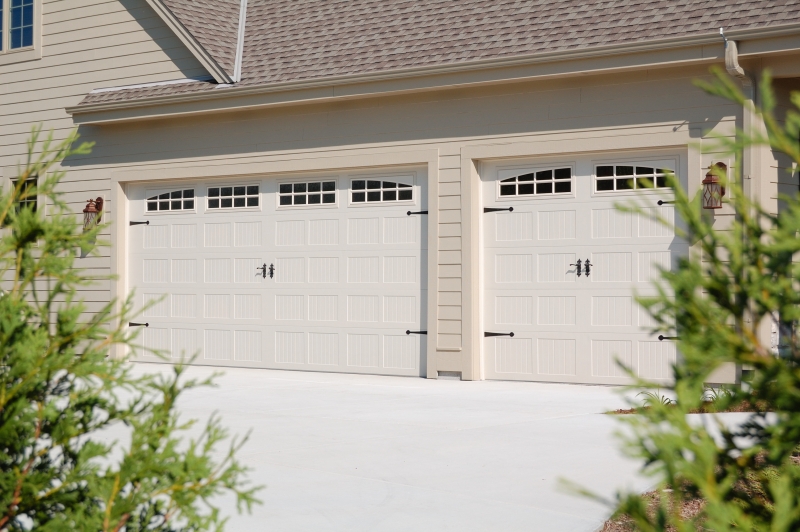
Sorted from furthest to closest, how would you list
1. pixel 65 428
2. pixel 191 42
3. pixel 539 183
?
pixel 191 42 < pixel 539 183 < pixel 65 428

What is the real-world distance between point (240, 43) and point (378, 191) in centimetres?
341

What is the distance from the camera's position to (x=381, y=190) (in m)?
12.6

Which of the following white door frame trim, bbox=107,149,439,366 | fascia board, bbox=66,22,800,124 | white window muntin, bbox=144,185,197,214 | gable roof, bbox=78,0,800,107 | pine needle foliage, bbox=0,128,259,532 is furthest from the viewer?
white window muntin, bbox=144,185,197,214

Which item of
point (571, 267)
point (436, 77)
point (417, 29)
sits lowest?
point (571, 267)

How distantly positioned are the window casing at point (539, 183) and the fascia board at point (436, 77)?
1.08m

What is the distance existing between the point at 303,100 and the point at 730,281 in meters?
11.0

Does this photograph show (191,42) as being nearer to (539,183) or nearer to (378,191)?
(378,191)

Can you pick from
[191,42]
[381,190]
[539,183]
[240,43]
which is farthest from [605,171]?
[191,42]

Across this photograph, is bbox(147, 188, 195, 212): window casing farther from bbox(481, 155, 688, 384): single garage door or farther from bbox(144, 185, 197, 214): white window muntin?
bbox(481, 155, 688, 384): single garage door

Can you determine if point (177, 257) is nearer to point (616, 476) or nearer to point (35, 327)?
point (616, 476)

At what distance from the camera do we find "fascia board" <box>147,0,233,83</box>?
13594 mm

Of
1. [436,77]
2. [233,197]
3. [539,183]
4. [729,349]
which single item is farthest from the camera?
[233,197]

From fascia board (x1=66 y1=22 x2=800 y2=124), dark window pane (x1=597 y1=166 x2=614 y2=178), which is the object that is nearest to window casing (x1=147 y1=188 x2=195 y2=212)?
fascia board (x1=66 y1=22 x2=800 y2=124)

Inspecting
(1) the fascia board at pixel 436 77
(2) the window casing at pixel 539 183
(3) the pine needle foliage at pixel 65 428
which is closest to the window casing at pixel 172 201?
(1) the fascia board at pixel 436 77
